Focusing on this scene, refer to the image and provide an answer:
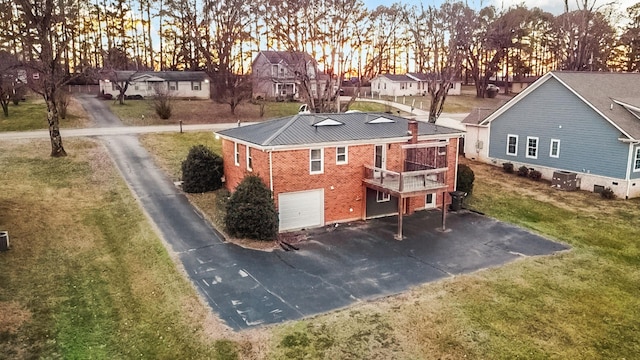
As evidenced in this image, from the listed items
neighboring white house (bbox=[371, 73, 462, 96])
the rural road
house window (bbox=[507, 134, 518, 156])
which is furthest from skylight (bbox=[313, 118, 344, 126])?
neighboring white house (bbox=[371, 73, 462, 96])

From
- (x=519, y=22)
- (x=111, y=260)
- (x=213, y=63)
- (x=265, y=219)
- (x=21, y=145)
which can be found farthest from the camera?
(x=519, y=22)

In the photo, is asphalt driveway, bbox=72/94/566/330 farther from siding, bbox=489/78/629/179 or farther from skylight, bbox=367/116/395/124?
siding, bbox=489/78/629/179

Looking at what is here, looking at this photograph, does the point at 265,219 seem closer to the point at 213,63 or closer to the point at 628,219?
the point at 628,219

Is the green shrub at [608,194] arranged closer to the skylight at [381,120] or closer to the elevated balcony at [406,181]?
the elevated balcony at [406,181]

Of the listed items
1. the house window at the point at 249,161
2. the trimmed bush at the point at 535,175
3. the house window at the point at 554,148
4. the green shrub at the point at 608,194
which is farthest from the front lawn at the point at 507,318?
the trimmed bush at the point at 535,175

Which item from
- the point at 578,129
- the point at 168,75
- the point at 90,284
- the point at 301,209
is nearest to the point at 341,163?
the point at 301,209

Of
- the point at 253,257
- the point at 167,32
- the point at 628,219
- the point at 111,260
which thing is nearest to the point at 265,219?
the point at 253,257
